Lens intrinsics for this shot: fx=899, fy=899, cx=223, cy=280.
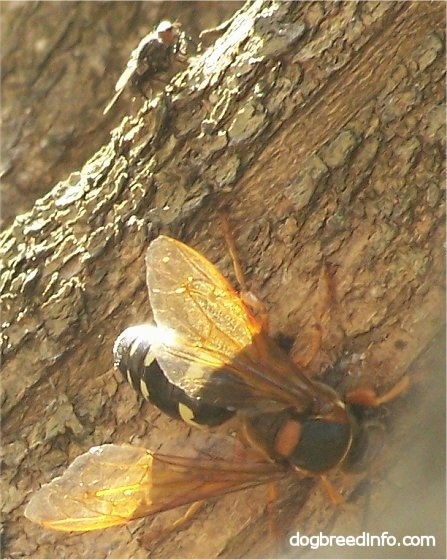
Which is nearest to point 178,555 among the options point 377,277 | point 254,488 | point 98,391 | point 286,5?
point 254,488

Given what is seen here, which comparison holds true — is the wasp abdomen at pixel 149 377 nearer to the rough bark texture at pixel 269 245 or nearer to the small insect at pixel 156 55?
the rough bark texture at pixel 269 245

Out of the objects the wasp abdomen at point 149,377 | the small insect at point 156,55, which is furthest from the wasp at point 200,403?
the small insect at point 156,55

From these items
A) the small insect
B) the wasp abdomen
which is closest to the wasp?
the wasp abdomen

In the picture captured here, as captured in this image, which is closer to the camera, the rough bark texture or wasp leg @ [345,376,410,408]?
the rough bark texture

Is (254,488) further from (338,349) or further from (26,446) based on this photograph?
(26,446)

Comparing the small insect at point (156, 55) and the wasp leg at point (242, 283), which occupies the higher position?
the small insect at point (156, 55)

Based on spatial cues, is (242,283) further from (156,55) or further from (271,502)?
(156,55)

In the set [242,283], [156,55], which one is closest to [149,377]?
[242,283]

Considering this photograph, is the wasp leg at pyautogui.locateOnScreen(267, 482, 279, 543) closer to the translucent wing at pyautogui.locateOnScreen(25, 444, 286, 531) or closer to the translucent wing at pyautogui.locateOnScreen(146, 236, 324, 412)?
the translucent wing at pyautogui.locateOnScreen(25, 444, 286, 531)
